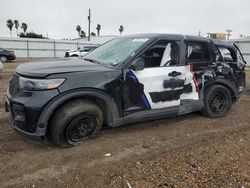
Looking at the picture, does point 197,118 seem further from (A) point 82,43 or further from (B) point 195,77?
(A) point 82,43

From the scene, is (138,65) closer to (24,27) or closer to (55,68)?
(55,68)

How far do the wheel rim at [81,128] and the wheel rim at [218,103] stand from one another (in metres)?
2.73

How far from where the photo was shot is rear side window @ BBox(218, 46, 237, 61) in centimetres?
542

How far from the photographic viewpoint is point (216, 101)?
18.1ft

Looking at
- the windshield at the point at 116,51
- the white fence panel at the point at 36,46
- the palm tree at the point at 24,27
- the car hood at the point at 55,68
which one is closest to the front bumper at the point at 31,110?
the car hood at the point at 55,68

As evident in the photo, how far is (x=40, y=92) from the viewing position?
350 centimetres

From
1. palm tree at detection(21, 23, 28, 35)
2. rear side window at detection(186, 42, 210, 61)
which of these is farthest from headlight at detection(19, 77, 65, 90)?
palm tree at detection(21, 23, 28, 35)

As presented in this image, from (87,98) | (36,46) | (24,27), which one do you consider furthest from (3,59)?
(24,27)

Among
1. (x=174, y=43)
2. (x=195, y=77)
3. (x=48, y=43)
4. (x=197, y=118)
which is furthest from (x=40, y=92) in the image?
(x=48, y=43)

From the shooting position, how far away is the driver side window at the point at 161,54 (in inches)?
172

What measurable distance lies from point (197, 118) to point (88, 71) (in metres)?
2.80

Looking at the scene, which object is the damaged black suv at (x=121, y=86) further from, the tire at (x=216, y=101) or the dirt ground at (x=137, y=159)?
the dirt ground at (x=137, y=159)

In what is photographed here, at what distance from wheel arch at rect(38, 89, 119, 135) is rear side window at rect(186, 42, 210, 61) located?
1.85 m

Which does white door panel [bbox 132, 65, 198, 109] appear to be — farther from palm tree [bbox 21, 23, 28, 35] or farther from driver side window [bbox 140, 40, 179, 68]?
palm tree [bbox 21, 23, 28, 35]
